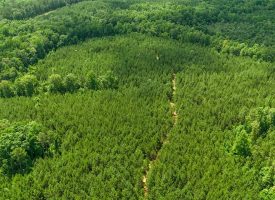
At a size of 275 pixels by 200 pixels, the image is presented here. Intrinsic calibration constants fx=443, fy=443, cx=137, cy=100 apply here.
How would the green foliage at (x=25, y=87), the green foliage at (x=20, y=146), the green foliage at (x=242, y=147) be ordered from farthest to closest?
the green foliage at (x=25, y=87), the green foliage at (x=242, y=147), the green foliage at (x=20, y=146)

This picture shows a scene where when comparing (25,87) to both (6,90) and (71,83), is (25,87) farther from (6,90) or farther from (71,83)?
(71,83)

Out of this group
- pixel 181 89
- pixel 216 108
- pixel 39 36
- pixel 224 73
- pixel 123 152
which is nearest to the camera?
pixel 123 152

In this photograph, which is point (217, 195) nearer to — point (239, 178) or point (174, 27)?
point (239, 178)

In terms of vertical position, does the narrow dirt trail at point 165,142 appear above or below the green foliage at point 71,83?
below

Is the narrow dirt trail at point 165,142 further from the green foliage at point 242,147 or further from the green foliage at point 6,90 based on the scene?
the green foliage at point 6,90

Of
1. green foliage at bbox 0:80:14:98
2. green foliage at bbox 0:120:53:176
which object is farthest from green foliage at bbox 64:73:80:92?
green foliage at bbox 0:120:53:176

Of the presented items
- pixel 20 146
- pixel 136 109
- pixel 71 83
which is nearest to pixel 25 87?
pixel 71 83

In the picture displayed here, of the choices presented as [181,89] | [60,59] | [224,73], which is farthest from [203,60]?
[60,59]

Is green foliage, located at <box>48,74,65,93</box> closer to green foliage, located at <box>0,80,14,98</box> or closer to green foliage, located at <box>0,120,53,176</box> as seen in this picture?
green foliage, located at <box>0,80,14,98</box>

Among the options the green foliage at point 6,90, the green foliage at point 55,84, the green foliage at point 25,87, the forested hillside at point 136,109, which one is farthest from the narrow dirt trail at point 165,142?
the green foliage at point 6,90
